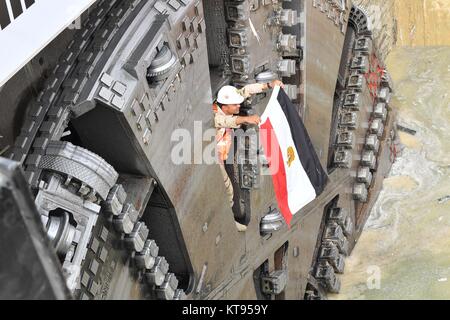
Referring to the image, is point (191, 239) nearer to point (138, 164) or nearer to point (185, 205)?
point (185, 205)

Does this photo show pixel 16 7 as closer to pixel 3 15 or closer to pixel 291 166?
pixel 3 15

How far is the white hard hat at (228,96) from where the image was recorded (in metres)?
7.13

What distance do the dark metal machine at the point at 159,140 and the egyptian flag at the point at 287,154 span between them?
0.76 ft

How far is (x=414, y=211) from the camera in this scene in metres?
10.2

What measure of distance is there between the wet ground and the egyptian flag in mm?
1851

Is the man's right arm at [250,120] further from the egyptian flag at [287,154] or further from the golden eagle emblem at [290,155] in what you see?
the golden eagle emblem at [290,155]

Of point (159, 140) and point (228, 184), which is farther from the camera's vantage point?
point (228, 184)

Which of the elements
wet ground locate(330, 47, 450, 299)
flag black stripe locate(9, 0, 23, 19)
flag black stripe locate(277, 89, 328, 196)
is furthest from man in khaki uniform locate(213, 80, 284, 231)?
flag black stripe locate(9, 0, 23, 19)

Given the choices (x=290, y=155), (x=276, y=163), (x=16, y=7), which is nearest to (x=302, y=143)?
(x=290, y=155)

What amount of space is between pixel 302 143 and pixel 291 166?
0.27 meters

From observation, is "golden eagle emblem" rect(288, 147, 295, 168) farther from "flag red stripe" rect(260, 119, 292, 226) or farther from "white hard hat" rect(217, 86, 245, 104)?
"white hard hat" rect(217, 86, 245, 104)

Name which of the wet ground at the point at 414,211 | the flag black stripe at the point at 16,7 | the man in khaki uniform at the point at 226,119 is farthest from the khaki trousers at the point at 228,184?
the flag black stripe at the point at 16,7

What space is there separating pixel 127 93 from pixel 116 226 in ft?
3.14
